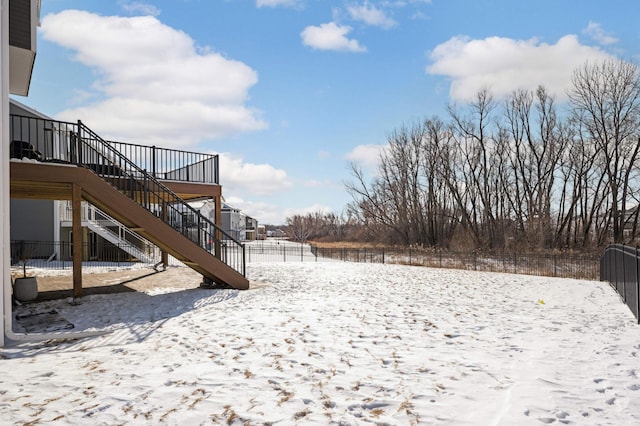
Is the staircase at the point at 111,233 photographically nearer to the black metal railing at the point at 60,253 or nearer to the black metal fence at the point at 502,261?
the black metal railing at the point at 60,253

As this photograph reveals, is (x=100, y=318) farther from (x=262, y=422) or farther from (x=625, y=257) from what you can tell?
(x=625, y=257)

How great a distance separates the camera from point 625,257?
1047 cm

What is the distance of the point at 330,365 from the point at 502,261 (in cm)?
1838

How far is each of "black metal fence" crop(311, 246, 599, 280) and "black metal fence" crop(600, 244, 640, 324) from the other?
452 cm

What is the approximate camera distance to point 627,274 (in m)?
10.1

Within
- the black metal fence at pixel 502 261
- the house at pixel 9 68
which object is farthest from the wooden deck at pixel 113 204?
the black metal fence at pixel 502 261

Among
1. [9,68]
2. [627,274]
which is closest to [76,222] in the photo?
[9,68]

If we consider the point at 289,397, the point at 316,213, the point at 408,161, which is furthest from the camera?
the point at 316,213

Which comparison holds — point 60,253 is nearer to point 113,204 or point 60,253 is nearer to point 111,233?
point 111,233

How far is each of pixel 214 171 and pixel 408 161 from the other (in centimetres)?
3370

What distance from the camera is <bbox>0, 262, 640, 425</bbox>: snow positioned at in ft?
13.6

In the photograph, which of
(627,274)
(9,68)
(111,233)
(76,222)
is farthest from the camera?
(111,233)

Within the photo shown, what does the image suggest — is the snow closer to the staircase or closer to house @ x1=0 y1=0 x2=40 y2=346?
house @ x1=0 y1=0 x2=40 y2=346

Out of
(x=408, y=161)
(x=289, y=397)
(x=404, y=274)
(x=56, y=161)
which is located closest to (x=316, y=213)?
(x=408, y=161)
